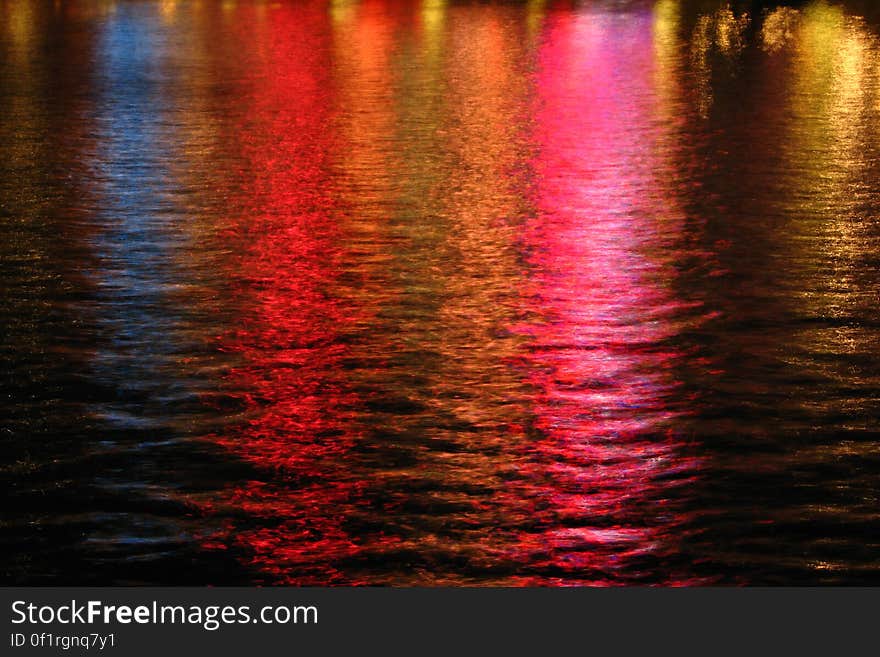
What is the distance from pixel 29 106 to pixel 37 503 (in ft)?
51.3

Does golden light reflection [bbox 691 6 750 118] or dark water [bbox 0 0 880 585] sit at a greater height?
dark water [bbox 0 0 880 585]

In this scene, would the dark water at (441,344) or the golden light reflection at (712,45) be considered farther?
the golden light reflection at (712,45)

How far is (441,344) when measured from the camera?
372 inches

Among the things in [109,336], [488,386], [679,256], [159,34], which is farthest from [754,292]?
[159,34]

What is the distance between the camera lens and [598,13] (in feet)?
156

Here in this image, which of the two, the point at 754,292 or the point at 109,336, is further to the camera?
the point at 754,292

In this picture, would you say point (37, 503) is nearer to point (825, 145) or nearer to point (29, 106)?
point (825, 145)

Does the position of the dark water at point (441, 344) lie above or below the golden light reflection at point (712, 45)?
above

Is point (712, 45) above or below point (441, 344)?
below

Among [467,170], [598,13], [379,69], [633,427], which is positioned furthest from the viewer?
[598,13]

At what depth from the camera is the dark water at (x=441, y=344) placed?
6.59m

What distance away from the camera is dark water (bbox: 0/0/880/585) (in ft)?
21.6

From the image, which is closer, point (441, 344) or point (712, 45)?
point (441, 344)

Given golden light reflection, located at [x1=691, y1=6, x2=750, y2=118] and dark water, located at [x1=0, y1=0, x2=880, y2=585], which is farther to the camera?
golden light reflection, located at [x1=691, y1=6, x2=750, y2=118]
